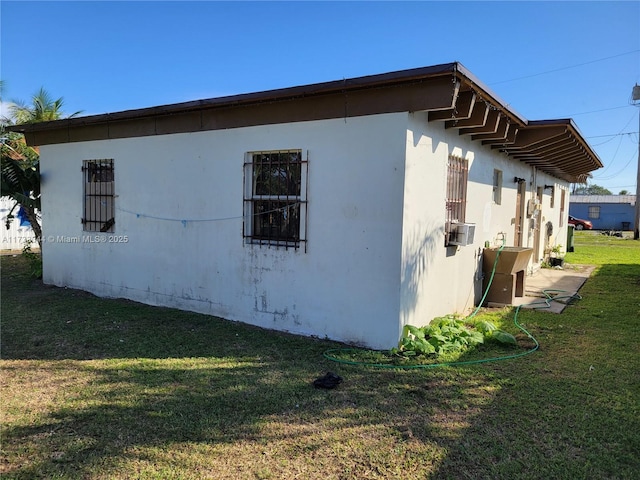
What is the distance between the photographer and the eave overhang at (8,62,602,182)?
4.59 meters

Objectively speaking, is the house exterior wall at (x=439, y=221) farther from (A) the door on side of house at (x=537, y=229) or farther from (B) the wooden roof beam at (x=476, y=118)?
(A) the door on side of house at (x=537, y=229)

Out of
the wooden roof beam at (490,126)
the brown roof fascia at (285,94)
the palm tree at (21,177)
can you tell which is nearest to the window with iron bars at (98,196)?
the brown roof fascia at (285,94)

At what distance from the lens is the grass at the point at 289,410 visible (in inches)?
111

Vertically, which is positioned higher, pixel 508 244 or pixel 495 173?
pixel 495 173

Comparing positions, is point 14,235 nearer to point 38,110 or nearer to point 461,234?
point 38,110

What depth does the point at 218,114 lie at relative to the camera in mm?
6238

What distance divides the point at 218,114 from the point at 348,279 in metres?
3.08

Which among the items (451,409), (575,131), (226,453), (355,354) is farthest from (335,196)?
(575,131)

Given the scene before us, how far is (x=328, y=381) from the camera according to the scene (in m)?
4.01

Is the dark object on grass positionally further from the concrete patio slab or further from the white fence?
the white fence

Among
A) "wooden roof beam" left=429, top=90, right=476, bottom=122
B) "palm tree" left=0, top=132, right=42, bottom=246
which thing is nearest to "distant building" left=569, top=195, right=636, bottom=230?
"wooden roof beam" left=429, top=90, right=476, bottom=122

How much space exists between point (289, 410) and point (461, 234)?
3.70 metres

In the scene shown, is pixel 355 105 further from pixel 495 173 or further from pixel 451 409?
pixel 495 173

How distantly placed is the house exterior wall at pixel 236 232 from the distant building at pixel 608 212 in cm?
4315
